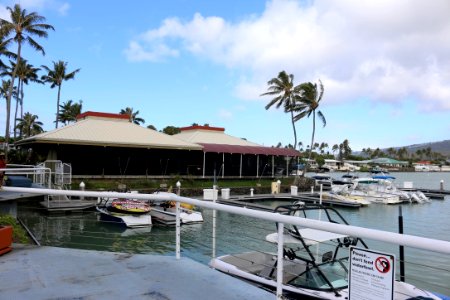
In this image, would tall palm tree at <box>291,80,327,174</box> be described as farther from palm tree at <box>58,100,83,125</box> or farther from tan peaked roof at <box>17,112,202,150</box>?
palm tree at <box>58,100,83,125</box>

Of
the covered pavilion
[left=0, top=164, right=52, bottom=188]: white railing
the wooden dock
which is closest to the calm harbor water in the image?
[left=0, top=164, right=52, bottom=188]: white railing

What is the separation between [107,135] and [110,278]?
84.3 feet

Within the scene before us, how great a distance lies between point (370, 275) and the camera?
7.87 ft

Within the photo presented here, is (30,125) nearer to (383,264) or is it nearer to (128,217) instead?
(128,217)

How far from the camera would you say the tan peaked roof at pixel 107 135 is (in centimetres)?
2583

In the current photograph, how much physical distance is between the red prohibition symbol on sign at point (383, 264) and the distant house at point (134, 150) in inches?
1007

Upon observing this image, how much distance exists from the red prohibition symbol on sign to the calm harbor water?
244 inches

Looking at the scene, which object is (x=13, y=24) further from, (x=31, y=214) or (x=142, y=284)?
(x=142, y=284)

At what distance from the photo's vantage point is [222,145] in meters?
34.2

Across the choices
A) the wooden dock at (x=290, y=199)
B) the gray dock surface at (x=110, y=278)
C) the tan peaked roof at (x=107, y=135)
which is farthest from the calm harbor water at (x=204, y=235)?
the tan peaked roof at (x=107, y=135)

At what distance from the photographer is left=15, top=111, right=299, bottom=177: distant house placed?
27.1 metres

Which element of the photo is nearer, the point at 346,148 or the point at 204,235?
the point at 204,235

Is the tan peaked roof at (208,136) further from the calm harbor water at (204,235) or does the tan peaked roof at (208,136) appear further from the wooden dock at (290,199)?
the calm harbor water at (204,235)

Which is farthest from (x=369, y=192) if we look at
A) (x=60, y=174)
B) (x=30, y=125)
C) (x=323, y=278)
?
(x=30, y=125)
